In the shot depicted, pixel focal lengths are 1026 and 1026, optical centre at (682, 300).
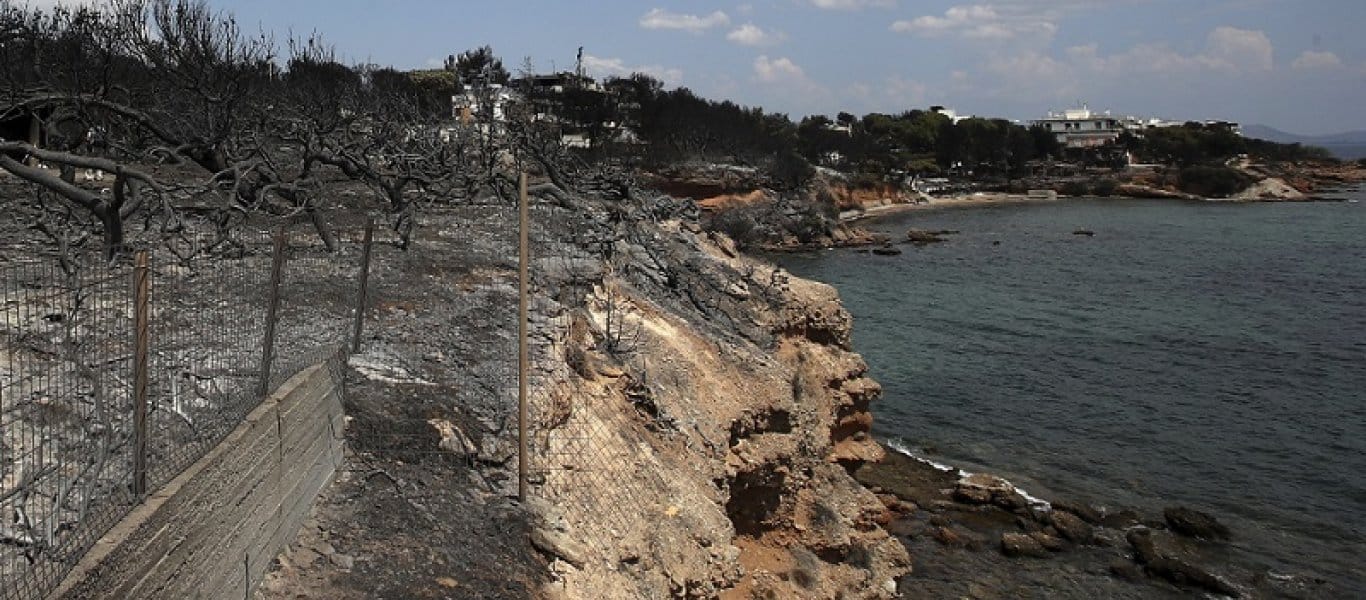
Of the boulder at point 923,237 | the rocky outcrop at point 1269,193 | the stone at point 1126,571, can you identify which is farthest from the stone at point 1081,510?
the rocky outcrop at point 1269,193

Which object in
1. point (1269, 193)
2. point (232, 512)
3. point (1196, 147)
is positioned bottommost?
point (232, 512)

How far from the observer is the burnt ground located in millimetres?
7207

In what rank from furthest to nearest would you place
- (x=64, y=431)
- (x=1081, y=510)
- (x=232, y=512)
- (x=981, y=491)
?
(x=981, y=491) → (x=1081, y=510) → (x=232, y=512) → (x=64, y=431)

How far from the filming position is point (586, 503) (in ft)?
30.1

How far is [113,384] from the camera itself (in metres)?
6.78

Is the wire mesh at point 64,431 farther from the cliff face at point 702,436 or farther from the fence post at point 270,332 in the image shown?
the cliff face at point 702,436

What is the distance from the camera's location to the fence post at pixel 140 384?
222 inches

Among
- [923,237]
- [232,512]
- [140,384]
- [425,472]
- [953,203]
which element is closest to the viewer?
[140,384]

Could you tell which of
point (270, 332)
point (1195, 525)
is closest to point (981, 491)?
point (1195, 525)

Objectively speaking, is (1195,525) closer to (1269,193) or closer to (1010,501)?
(1010,501)

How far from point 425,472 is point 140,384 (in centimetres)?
295

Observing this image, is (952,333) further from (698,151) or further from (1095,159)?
(1095,159)

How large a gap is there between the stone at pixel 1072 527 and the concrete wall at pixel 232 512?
564 inches

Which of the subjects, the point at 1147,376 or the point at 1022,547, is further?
the point at 1147,376
